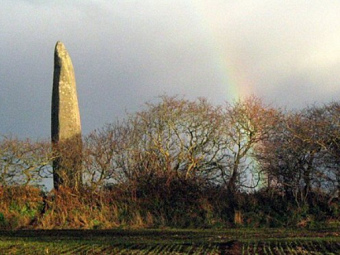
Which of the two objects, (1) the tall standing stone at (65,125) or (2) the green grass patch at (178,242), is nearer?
(2) the green grass patch at (178,242)

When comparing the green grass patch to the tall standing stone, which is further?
the tall standing stone

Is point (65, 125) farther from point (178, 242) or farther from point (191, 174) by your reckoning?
point (178, 242)

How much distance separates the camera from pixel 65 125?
2630 cm

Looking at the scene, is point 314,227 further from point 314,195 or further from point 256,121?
point 256,121

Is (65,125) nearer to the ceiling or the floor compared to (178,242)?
nearer to the ceiling

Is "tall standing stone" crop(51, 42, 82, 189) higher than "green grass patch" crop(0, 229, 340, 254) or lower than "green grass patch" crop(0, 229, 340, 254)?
higher

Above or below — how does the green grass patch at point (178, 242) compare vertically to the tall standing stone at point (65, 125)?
below

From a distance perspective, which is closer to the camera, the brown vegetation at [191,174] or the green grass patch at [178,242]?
the green grass patch at [178,242]

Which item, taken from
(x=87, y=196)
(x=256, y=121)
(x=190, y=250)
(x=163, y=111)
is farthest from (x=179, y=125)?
(x=190, y=250)

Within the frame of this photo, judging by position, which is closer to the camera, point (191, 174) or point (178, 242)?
point (178, 242)

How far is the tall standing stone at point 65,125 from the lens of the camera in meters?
23.0

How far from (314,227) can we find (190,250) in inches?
315

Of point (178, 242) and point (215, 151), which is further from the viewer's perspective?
point (215, 151)

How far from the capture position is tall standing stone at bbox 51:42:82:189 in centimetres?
2303
